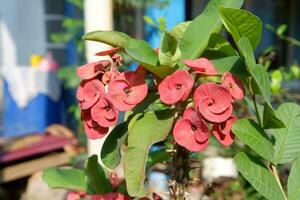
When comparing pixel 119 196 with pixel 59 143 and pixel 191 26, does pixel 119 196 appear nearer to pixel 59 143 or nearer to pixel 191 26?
pixel 191 26

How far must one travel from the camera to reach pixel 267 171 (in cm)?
91

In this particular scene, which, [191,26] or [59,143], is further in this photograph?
[59,143]

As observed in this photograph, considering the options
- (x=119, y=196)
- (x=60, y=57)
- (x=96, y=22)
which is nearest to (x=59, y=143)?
(x=60, y=57)

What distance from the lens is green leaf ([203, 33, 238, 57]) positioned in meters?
0.96

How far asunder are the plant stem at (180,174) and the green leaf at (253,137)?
0.15m

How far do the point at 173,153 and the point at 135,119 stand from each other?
0.13 meters

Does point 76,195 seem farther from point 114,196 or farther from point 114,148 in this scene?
point 114,148

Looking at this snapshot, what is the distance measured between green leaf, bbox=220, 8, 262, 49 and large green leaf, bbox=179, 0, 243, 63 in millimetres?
81

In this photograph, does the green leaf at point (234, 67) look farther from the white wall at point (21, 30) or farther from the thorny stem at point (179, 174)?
the white wall at point (21, 30)

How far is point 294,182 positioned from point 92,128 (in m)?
0.41

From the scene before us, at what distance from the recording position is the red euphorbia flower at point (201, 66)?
0.87 metres

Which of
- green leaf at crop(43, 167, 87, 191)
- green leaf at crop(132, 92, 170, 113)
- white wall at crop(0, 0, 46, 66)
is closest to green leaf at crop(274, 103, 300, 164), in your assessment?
green leaf at crop(132, 92, 170, 113)

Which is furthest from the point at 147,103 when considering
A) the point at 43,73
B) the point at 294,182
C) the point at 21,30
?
the point at 21,30

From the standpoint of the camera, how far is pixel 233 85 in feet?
2.91
